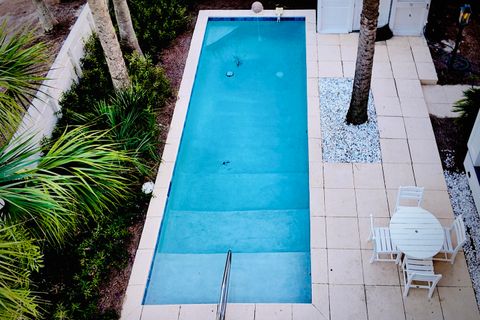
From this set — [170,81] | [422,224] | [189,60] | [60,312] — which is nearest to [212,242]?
[60,312]

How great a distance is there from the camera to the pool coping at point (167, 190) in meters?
7.26

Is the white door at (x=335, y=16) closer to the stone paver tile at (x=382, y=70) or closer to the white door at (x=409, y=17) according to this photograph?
the white door at (x=409, y=17)

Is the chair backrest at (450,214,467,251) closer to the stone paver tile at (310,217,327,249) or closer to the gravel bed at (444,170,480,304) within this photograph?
the gravel bed at (444,170,480,304)

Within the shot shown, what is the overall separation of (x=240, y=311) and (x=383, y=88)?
19.9 feet

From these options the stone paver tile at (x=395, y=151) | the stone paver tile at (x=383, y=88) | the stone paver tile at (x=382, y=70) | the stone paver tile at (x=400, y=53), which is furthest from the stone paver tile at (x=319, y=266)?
the stone paver tile at (x=400, y=53)

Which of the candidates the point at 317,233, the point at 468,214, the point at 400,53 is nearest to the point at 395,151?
the point at 468,214

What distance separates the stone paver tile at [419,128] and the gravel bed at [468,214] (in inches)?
38.4

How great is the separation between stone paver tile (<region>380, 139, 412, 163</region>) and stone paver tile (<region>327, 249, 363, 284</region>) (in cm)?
227

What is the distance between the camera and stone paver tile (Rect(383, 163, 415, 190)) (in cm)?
867

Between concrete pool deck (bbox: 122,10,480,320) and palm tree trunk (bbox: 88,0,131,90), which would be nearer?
concrete pool deck (bbox: 122,10,480,320)

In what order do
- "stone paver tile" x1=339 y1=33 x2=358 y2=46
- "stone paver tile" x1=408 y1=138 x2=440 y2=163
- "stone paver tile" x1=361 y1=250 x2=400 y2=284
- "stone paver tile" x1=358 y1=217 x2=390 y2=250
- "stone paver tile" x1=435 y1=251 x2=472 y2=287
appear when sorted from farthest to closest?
"stone paver tile" x1=339 y1=33 x2=358 y2=46
"stone paver tile" x1=408 y1=138 x2=440 y2=163
"stone paver tile" x1=358 y1=217 x2=390 y2=250
"stone paver tile" x1=361 y1=250 x2=400 y2=284
"stone paver tile" x1=435 y1=251 x2=472 y2=287

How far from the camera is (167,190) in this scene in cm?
901

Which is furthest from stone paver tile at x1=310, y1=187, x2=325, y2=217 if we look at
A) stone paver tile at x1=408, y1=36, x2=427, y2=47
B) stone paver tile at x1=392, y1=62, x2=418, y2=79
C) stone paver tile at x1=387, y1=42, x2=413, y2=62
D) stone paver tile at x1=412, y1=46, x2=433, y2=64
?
stone paver tile at x1=408, y1=36, x2=427, y2=47

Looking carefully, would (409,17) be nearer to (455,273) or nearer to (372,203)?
(372,203)
